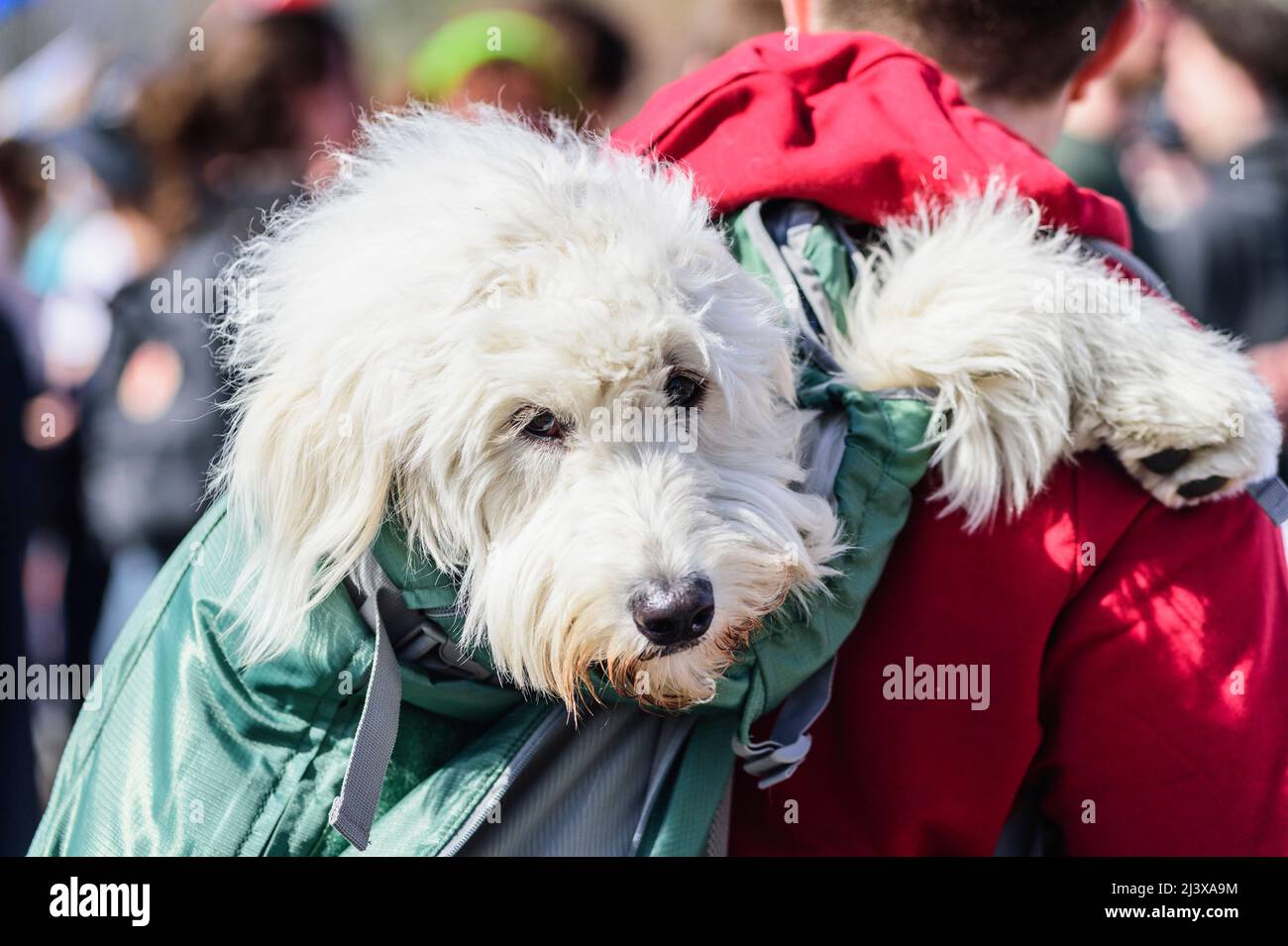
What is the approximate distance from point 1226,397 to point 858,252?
0.60 meters

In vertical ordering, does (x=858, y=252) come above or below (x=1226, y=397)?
above

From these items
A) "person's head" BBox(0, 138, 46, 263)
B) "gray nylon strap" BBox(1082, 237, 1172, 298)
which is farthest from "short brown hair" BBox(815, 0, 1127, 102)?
"person's head" BBox(0, 138, 46, 263)

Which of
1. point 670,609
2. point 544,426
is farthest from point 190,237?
point 670,609

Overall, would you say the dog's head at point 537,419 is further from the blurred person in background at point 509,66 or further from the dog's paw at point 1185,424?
the blurred person in background at point 509,66

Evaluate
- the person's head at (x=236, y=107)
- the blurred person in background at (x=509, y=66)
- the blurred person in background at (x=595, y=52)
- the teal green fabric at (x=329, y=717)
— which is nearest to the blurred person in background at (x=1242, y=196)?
the blurred person in background at (x=595, y=52)

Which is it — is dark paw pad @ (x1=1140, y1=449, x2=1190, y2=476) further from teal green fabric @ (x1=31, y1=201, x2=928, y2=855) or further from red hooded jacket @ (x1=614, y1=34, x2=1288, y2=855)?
teal green fabric @ (x1=31, y1=201, x2=928, y2=855)

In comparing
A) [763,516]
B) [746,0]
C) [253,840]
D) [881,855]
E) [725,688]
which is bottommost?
[881,855]

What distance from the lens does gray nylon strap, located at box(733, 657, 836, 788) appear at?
5.98 ft

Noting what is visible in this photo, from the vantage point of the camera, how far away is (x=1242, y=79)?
16.7 ft

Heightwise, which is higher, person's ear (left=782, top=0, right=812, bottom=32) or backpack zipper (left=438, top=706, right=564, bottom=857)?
person's ear (left=782, top=0, right=812, bottom=32)

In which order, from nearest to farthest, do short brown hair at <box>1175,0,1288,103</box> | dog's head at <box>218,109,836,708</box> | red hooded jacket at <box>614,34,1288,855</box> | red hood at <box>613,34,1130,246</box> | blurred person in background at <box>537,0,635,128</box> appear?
1. dog's head at <box>218,109,836,708</box>
2. red hooded jacket at <box>614,34,1288,855</box>
3. red hood at <box>613,34,1130,246</box>
4. short brown hair at <box>1175,0,1288,103</box>
5. blurred person in background at <box>537,0,635,128</box>

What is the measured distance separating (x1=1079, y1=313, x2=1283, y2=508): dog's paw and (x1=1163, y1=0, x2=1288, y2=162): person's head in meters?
3.53

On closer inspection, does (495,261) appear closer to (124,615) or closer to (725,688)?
(725,688)
